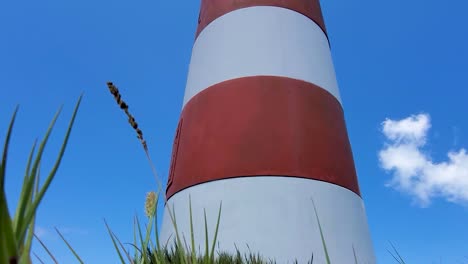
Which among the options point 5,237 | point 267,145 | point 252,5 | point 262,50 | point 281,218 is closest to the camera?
point 5,237

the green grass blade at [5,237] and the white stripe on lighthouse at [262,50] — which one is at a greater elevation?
the white stripe on lighthouse at [262,50]

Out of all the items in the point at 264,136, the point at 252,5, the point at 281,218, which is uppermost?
the point at 252,5

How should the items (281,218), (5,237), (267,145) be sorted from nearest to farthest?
(5,237) < (281,218) < (267,145)

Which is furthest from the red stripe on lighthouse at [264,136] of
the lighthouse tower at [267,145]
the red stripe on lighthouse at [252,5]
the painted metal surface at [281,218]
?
the red stripe on lighthouse at [252,5]

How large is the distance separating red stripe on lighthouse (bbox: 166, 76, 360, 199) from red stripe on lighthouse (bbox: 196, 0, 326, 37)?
4.10ft

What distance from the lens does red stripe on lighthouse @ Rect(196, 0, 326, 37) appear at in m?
5.13

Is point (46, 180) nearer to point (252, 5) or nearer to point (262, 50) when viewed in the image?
point (262, 50)

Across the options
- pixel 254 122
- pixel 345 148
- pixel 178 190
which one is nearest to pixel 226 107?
pixel 254 122

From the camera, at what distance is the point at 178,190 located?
4355 mm

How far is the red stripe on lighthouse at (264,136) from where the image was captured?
3959 mm

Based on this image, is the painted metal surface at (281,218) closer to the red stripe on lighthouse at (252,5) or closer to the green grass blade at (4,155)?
the red stripe on lighthouse at (252,5)

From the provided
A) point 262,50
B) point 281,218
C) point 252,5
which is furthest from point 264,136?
point 252,5

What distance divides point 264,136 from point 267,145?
107mm

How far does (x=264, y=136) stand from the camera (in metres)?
4.05
